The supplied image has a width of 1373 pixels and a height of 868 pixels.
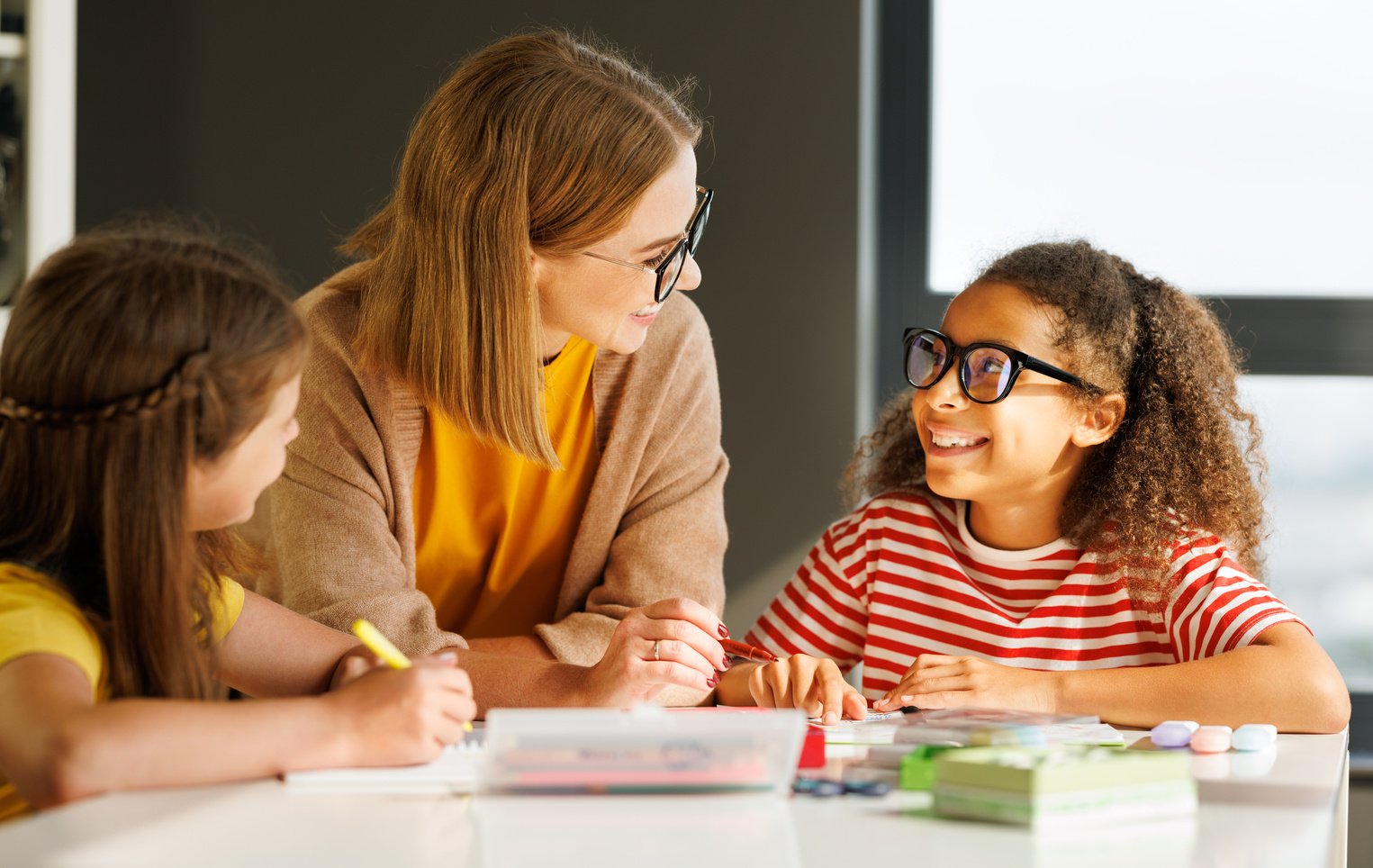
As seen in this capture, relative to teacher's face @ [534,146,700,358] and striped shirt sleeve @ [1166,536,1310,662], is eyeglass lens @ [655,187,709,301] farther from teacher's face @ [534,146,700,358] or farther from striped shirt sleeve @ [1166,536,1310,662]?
striped shirt sleeve @ [1166,536,1310,662]

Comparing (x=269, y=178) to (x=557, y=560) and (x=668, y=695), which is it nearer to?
(x=557, y=560)

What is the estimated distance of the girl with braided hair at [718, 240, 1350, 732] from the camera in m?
1.61

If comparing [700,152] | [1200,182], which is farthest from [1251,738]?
[1200,182]

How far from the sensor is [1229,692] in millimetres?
1340

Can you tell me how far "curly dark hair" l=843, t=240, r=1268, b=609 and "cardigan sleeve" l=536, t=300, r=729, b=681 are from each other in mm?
393

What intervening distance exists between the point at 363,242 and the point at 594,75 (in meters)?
0.36

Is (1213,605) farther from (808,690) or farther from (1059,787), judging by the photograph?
(1059,787)

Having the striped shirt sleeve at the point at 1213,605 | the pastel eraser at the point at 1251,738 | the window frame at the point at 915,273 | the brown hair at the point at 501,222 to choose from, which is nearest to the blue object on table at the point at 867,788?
the pastel eraser at the point at 1251,738

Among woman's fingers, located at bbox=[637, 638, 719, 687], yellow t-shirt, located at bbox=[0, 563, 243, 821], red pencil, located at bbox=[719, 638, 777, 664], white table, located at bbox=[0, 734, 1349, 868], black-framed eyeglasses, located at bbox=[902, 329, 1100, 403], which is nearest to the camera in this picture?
white table, located at bbox=[0, 734, 1349, 868]

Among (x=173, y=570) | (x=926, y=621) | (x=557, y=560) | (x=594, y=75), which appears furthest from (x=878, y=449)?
(x=173, y=570)

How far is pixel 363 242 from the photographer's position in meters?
1.76

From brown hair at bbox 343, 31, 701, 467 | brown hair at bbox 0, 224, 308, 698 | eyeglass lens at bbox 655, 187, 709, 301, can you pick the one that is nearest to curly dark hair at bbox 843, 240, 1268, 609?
eyeglass lens at bbox 655, 187, 709, 301

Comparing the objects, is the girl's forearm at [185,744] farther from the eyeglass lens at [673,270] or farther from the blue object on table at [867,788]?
the eyeglass lens at [673,270]

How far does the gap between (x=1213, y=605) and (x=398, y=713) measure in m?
0.91
